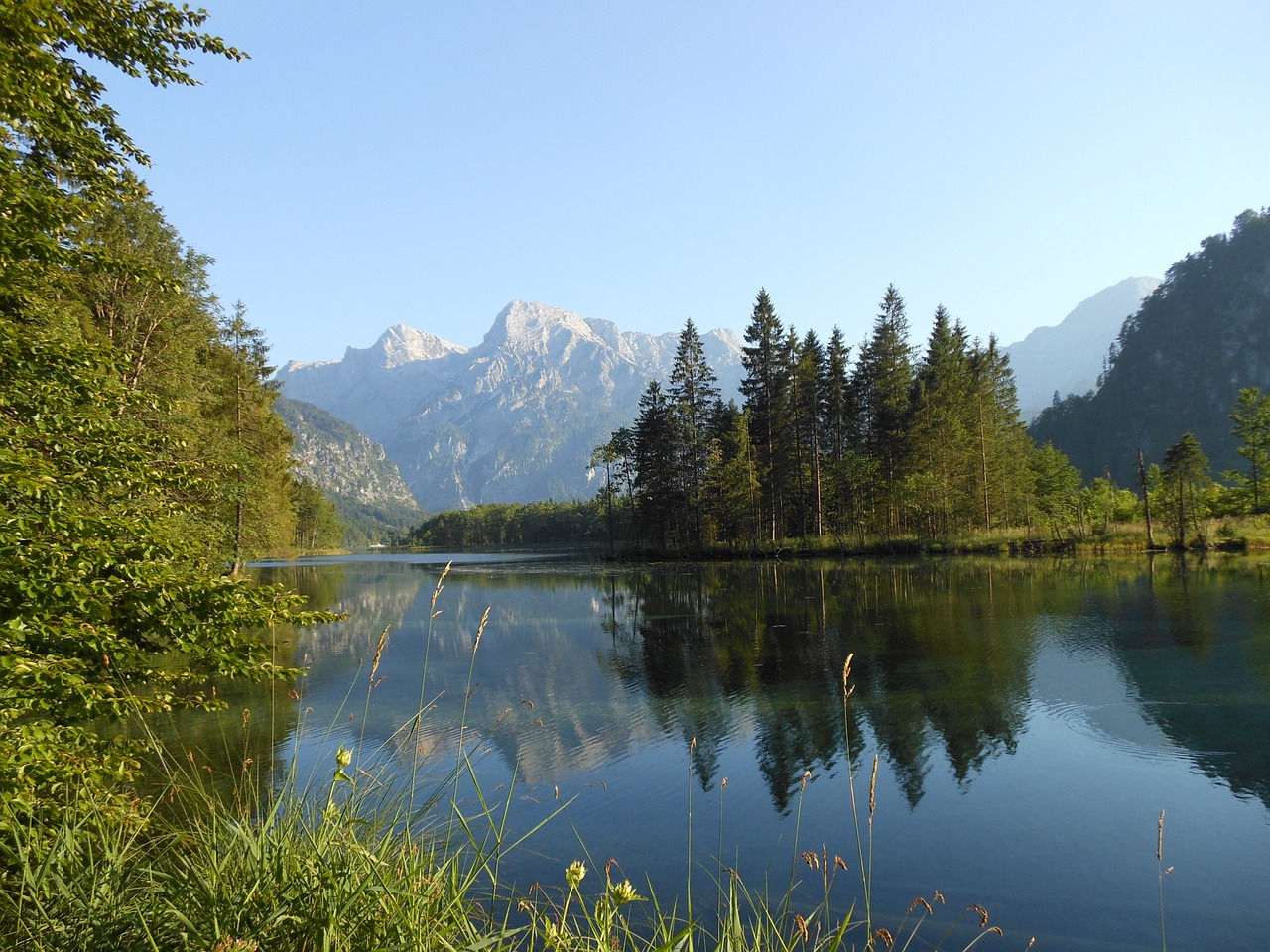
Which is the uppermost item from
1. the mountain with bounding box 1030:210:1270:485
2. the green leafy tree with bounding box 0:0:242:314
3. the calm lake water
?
the mountain with bounding box 1030:210:1270:485

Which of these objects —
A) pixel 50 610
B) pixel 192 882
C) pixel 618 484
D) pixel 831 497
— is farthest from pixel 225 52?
pixel 618 484

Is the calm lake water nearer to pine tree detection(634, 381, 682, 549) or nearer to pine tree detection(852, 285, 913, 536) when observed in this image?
pine tree detection(852, 285, 913, 536)

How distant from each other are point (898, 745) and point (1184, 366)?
17289 centimetres

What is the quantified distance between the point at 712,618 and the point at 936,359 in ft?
129

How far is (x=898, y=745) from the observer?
9680mm

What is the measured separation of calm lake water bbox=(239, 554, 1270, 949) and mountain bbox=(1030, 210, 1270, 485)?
435 feet

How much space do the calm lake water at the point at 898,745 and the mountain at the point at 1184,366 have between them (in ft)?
435

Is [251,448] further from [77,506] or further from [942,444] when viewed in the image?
[942,444]

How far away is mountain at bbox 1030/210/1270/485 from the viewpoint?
130 meters

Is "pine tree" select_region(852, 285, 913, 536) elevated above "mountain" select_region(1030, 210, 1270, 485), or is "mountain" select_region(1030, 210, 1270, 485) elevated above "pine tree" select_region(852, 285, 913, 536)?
"mountain" select_region(1030, 210, 1270, 485)

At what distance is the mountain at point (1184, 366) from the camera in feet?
427

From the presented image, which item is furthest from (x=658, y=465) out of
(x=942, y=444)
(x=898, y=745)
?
(x=898, y=745)

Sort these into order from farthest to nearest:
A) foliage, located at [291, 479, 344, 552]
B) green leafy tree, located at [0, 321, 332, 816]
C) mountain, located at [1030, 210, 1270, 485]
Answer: mountain, located at [1030, 210, 1270, 485], foliage, located at [291, 479, 344, 552], green leafy tree, located at [0, 321, 332, 816]

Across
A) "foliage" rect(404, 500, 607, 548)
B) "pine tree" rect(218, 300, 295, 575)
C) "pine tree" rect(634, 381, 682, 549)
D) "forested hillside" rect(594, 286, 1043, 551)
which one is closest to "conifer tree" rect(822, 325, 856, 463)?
"forested hillside" rect(594, 286, 1043, 551)
